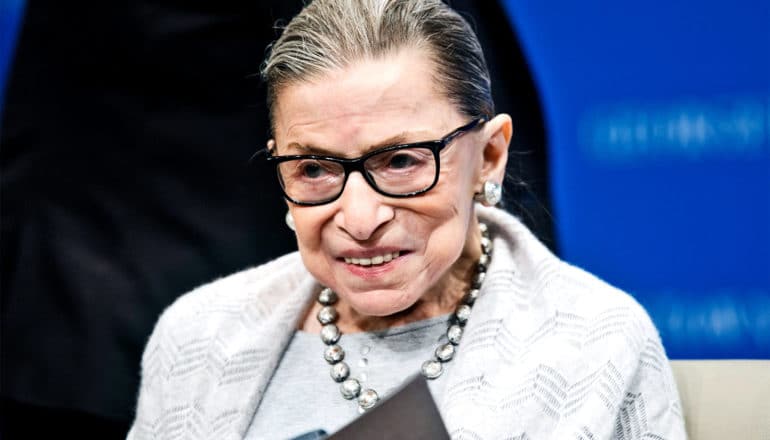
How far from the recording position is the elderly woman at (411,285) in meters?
1.56

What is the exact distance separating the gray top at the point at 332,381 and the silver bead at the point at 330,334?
0.04 feet

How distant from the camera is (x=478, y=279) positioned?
176 centimetres

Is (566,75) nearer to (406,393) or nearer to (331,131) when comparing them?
(331,131)

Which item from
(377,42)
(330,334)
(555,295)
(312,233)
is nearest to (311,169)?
(312,233)

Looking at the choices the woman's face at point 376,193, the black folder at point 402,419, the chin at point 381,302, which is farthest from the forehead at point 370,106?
the black folder at point 402,419

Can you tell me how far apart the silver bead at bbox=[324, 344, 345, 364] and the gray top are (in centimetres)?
1

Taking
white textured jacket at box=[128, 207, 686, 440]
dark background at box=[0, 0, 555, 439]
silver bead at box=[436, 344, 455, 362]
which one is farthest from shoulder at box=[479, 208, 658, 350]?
dark background at box=[0, 0, 555, 439]

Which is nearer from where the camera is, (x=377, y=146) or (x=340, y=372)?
(x=377, y=146)

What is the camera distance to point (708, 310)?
228 cm

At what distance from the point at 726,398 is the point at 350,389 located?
0.59 m

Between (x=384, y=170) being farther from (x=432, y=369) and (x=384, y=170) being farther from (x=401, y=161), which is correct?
(x=432, y=369)

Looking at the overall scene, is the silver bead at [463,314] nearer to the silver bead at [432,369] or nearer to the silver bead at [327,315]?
the silver bead at [432,369]

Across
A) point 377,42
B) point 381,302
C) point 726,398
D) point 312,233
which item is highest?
point 377,42

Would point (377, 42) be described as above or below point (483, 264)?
above
